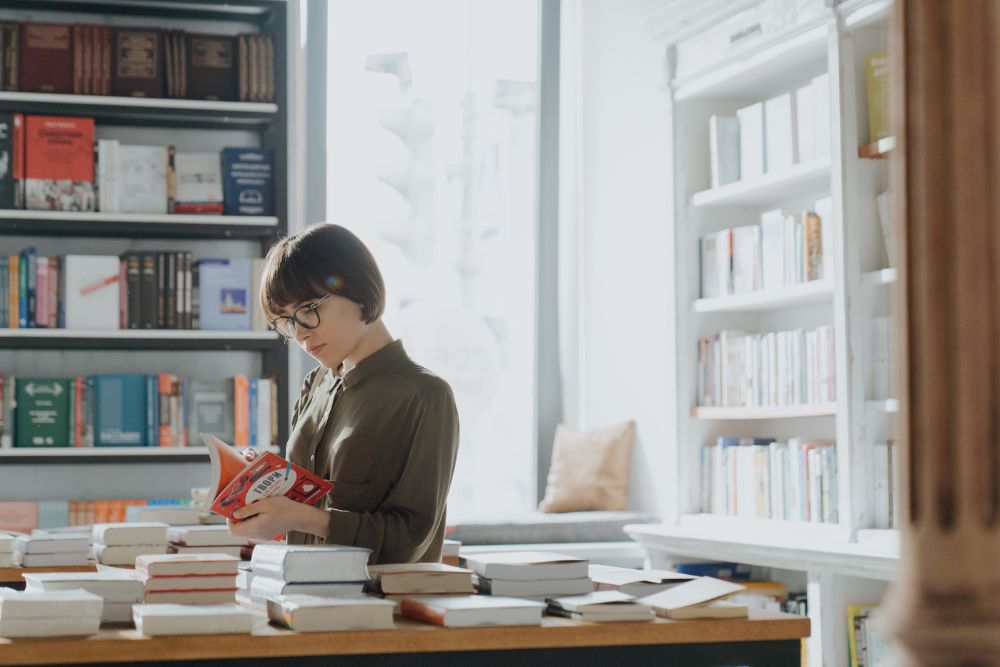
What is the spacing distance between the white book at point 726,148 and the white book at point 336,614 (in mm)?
3013

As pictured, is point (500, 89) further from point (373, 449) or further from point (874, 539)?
point (373, 449)

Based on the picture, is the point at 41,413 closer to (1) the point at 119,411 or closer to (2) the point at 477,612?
(1) the point at 119,411

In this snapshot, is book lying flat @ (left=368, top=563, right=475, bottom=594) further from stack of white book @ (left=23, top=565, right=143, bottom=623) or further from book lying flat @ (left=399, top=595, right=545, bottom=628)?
stack of white book @ (left=23, top=565, right=143, bottom=623)

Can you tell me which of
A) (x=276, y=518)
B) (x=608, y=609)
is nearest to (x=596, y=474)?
(x=276, y=518)

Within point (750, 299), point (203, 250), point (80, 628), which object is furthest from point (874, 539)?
point (203, 250)

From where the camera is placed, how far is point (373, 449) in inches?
83.0

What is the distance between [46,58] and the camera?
4.45 meters

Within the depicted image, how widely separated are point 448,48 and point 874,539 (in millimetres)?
3163

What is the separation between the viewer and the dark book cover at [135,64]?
4508 millimetres

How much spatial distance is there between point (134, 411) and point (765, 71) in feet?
8.17

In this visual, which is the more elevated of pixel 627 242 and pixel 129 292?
pixel 627 242

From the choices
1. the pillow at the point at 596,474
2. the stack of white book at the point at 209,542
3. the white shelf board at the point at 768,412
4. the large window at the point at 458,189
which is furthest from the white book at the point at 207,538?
the large window at the point at 458,189

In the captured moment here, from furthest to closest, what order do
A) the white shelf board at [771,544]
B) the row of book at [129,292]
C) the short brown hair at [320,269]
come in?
the row of book at [129,292]
the white shelf board at [771,544]
the short brown hair at [320,269]

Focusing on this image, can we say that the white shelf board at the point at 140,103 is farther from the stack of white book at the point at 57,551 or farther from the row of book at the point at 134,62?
the stack of white book at the point at 57,551
